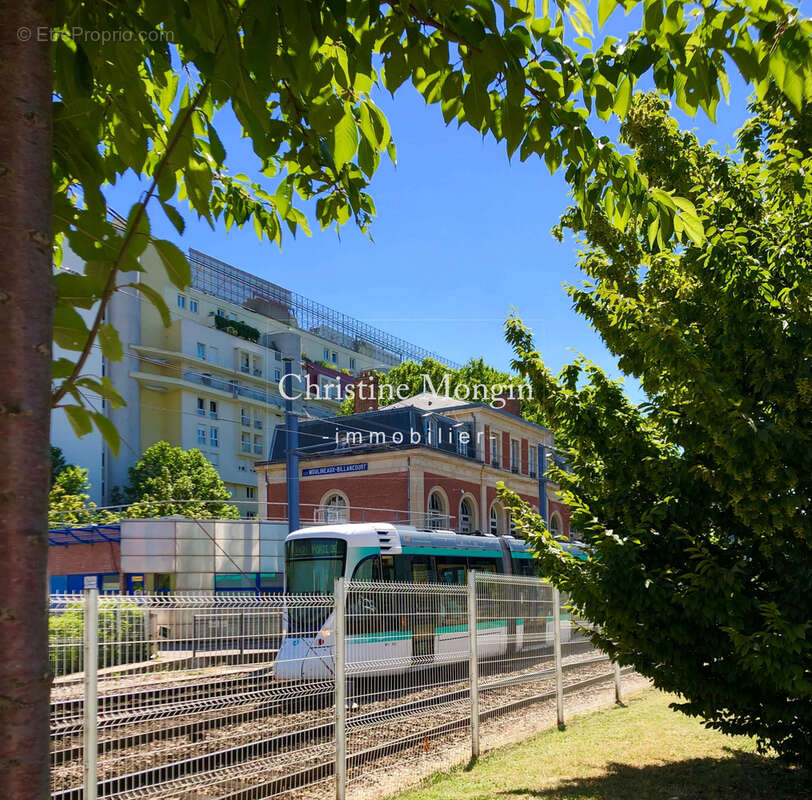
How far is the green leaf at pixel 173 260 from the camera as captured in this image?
165 centimetres

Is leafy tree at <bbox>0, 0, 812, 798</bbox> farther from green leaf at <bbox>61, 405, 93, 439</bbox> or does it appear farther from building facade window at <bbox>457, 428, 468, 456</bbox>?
building facade window at <bbox>457, 428, 468, 456</bbox>

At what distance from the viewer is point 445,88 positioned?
2877 millimetres

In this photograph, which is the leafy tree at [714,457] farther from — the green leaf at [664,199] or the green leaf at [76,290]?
the green leaf at [76,290]

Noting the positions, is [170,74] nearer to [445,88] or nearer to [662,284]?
[445,88]

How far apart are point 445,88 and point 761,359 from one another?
18.6ft

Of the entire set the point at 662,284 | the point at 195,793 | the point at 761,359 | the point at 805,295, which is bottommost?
the point at 195,793

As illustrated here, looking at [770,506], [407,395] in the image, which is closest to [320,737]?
[770,506]

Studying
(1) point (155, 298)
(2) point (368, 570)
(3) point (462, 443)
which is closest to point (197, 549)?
(2) point (368, 570)

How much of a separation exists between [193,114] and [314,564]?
16391 millimetres

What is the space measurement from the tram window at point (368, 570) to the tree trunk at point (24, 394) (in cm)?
1717

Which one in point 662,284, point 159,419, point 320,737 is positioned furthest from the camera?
point 159,419

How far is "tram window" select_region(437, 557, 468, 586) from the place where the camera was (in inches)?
808

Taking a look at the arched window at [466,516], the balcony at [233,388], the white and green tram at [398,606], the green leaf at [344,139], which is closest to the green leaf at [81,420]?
the green leaf at [344,139]

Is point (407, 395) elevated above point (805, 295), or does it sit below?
above
